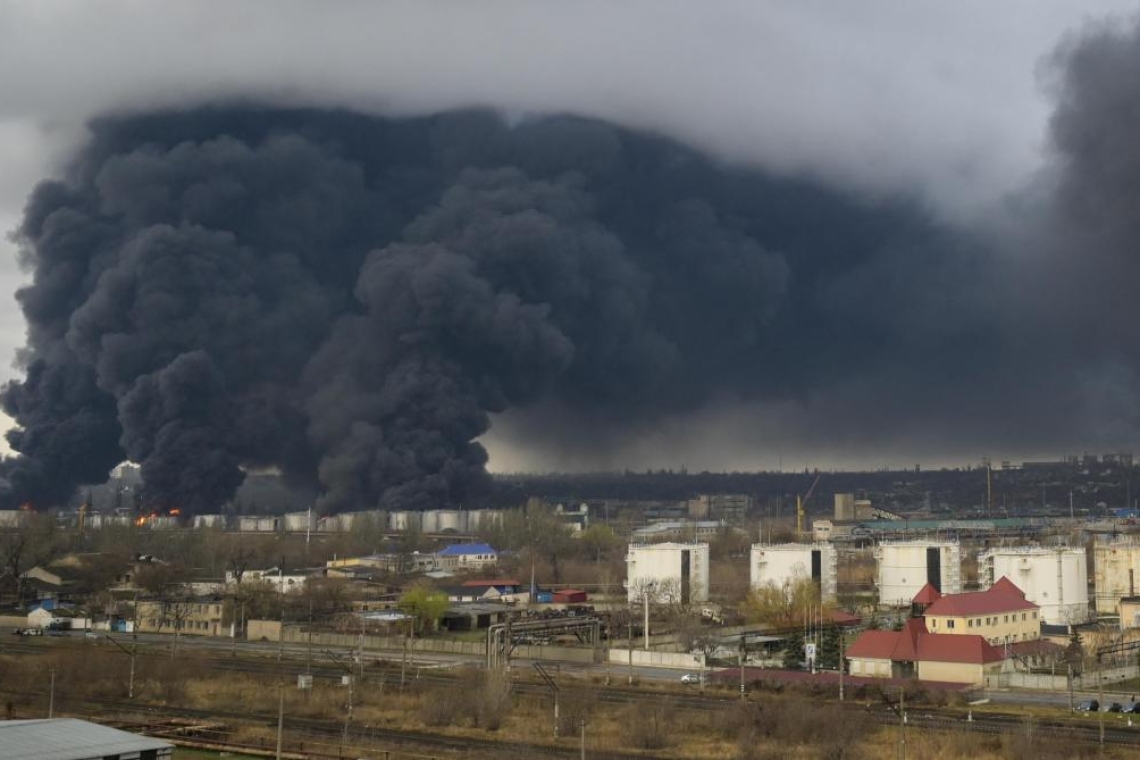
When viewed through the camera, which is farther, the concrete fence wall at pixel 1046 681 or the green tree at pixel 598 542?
the green tree at pixel 598 542

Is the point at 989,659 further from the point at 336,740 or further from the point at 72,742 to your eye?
the point at 72,742

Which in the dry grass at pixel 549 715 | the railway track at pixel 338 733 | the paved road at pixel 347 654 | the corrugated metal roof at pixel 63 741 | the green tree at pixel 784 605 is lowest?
the railway track at pixel 338 733

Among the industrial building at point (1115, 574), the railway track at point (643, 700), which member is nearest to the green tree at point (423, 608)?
the railway track at point (643, 700)

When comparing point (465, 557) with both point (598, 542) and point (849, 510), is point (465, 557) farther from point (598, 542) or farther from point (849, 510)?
point (849, 510)

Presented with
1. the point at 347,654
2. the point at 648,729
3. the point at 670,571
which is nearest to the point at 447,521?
the point at 670,571

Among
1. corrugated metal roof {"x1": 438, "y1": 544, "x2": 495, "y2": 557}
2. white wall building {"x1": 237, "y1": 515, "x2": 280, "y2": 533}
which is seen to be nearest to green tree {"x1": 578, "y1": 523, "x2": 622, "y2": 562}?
corrugated metal roof {"x1": 438, "y1": 544, "x2": 495, "y2": 557}

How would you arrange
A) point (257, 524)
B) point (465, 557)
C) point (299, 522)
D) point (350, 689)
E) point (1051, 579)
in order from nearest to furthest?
point (350, 689) → point (1051, 579) → point (465, 557) → point (257, 524) → point (299, 522)

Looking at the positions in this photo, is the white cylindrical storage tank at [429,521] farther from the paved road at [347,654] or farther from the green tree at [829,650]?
the green tree at [829,650]

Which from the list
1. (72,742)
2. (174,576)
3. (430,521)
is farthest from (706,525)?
(72,742)
